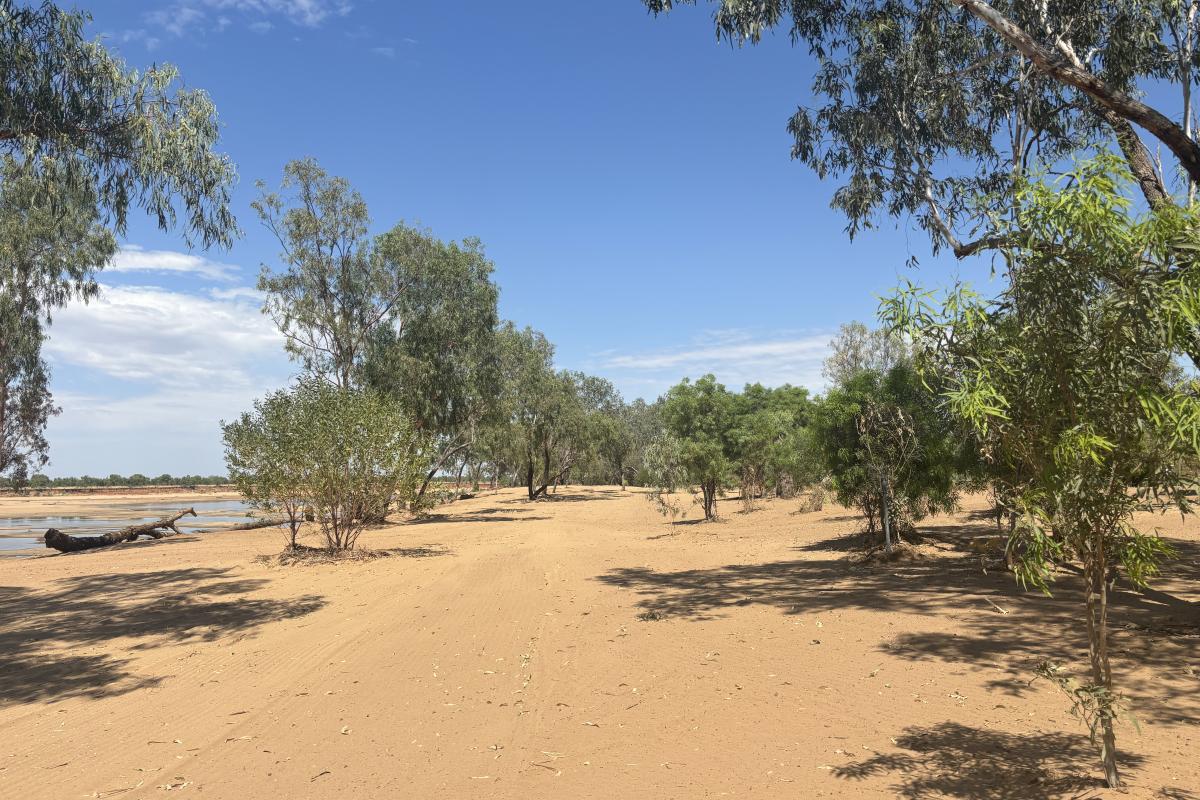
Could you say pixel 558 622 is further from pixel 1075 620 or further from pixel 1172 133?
pixel 1172 133

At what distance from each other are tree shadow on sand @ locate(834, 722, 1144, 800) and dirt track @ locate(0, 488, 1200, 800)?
0.02m

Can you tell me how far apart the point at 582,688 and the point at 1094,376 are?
17.7ft

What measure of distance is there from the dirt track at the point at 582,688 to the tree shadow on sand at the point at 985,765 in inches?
0.9

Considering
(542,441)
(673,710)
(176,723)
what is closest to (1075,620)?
(673,710)

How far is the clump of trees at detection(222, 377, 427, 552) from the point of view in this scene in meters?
16.2

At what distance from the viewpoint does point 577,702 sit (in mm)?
6574

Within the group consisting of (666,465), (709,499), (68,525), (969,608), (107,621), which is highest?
(666,465)

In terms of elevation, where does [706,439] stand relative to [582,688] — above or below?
above

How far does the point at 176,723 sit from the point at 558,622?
4970 millimetres

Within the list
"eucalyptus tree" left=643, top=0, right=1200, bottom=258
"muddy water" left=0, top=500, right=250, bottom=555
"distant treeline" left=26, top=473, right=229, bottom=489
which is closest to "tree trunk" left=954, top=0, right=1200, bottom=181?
"eucalyptus tree" left=643, top=0, right=1200, bottom=258

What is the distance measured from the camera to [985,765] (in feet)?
15.9

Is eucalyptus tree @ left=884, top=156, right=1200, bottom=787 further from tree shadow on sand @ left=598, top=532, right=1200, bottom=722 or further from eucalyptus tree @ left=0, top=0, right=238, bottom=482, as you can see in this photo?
eucalyptus tree @ left=0, top=0, right=238, bottom=482

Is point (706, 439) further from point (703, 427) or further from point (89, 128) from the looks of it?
point (89, 128)

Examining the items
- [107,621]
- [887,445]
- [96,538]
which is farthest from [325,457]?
[96,538]
